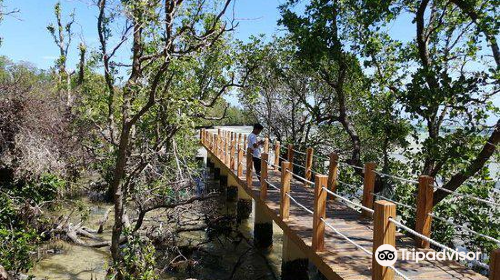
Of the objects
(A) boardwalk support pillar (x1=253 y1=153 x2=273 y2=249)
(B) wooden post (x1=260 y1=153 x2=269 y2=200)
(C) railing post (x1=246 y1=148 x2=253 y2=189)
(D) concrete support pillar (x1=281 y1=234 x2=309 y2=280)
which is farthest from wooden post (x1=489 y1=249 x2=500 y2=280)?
(A) boardwalk support pillar (x1=253 y1=153 x2=273 y2=249)

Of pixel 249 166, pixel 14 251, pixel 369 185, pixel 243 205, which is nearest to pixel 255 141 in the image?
pixel 249 166

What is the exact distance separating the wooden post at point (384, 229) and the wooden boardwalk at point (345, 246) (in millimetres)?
583

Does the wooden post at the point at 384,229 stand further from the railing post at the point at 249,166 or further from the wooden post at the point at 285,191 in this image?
the railing post at the point at 249,166

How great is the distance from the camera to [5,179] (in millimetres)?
11383

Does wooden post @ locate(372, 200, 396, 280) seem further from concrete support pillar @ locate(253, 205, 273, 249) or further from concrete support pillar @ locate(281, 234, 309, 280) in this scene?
concrete support pillar @ locate(253, 205, 273, 249)

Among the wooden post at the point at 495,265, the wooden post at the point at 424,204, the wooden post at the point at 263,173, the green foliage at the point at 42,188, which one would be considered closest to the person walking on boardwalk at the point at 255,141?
the wooden post at the point at 263,173

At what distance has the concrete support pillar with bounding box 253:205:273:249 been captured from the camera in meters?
12.9

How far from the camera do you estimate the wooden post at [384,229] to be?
410 centimetres

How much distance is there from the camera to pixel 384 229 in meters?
4.14

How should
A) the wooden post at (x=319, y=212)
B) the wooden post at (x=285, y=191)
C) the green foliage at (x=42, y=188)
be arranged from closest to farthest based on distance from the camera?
the wooden post at (x=319, y=212), the wooden post at (x=285, y=191), the green foliage at (x=42, y=188)

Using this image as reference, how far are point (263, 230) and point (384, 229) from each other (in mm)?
9155

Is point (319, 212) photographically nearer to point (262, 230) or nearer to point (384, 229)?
point (384, 229)

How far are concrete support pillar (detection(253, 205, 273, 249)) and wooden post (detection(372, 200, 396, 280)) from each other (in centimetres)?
874

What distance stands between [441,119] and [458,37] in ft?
7.79
